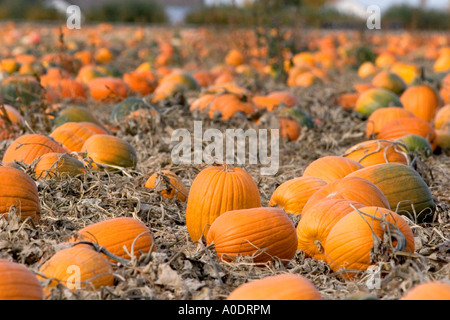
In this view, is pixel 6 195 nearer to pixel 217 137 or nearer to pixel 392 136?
pixel 217 137

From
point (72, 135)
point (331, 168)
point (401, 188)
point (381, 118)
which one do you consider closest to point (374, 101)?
point (381, 118)

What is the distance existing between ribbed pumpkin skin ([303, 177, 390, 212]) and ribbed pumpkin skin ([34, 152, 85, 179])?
163 centimetres

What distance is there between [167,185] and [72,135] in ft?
4.19

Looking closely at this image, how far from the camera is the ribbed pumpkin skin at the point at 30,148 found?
4316mm

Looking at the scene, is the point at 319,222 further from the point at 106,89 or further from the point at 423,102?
the point at 106,89

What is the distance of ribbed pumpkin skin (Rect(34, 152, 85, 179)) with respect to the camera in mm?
4005

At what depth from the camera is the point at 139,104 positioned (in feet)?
20.7

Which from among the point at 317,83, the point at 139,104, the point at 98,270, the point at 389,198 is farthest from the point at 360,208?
the point at 317,83

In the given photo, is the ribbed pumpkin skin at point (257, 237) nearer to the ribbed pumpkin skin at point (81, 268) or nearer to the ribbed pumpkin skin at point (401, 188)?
the ribbed pumpkin skin at point (81, 268)

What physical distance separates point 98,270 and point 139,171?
2162 millimetres

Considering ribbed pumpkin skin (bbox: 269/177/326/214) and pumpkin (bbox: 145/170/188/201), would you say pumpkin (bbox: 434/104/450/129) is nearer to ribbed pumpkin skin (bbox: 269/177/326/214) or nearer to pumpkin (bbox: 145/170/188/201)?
ribbed pumpkin skin (bbox: 269/177/326/214)

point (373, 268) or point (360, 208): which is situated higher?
point (360, 208)

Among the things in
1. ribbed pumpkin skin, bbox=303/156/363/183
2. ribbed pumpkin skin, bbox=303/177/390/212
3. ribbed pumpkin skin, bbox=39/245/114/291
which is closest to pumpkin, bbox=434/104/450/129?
ribbed pumpkin skin, bbox=303/156/363/183

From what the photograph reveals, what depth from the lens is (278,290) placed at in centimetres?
227
